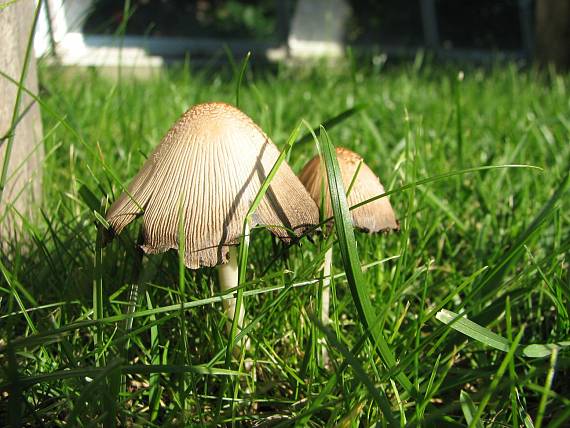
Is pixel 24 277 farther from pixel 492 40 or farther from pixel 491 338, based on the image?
pixel 492 40

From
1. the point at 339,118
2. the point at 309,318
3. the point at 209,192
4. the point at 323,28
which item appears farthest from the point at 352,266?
the point at 323,28

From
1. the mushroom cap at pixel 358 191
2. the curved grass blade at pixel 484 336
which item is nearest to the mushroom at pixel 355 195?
the mushroom cap at pixel 358 191

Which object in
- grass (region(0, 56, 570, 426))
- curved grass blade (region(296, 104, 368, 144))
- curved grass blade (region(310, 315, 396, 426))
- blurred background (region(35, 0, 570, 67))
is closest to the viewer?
curved grass blade (region(310, 315, 396, 426))

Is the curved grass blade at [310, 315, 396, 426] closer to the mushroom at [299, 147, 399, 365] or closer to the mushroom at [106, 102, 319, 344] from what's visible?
the mushroom at [106, 102, 319, 344]

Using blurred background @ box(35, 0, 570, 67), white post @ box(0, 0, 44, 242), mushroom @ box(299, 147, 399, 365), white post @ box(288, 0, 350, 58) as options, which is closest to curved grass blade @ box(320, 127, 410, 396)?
mushroom @ box(299, 147, 399, 365)

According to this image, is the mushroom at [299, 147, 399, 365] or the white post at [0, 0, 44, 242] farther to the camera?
the white post at [0, 0, 44, 242]

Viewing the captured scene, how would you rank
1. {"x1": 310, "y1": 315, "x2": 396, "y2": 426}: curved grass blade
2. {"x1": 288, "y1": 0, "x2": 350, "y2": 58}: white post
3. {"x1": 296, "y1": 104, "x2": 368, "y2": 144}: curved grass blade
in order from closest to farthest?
{"x1": 310, "y1": 315, "x2": 396, "y2": 426}: curved grass blade → {"x1": 296, "y1": 104, "x2": 368, "y2": 144}: curved grass blade → {"x1": 288, "y1": 0, "x2": 350, "y2": 58}: white post
